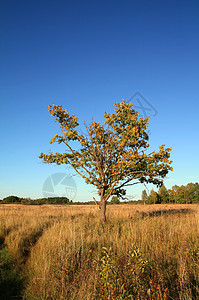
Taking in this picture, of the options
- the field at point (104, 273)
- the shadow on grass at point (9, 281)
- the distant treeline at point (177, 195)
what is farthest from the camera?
the distant treeline at point (177, 195)

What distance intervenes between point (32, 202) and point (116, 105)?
50.2m

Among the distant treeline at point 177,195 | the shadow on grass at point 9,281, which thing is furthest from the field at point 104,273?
the distant treeline at point 177,195

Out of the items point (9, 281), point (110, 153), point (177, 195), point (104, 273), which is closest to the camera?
point (104, 273)

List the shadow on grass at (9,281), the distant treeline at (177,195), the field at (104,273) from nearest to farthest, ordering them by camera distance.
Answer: the field at (104,273)
the shadow on grass at (9,281)
the distant treeline at (177,195)

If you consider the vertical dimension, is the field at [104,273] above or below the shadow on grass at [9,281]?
above

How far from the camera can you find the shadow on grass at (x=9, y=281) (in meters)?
4.13

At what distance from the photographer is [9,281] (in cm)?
468

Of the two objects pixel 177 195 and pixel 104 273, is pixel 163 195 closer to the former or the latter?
pixel 177 195

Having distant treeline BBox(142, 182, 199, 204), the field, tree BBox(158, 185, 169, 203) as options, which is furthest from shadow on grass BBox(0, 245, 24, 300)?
tree BBox(158, 185, 169, 203)

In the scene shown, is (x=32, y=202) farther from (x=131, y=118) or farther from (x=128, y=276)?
(x=128, y=276)

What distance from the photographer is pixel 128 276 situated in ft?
10.6

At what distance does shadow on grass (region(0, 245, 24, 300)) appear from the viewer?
4.13 meters

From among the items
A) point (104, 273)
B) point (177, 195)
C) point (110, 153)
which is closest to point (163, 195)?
point (177, 195)

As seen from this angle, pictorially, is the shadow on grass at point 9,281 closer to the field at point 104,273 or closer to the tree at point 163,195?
the field at point 104,273
